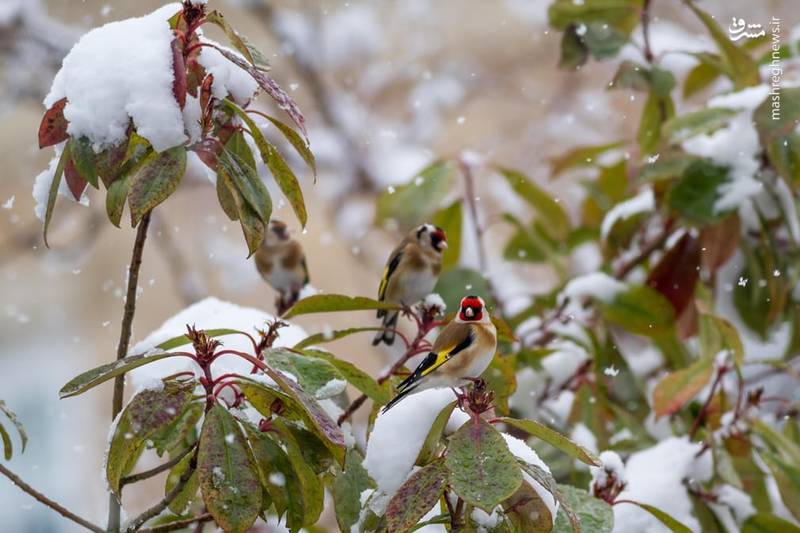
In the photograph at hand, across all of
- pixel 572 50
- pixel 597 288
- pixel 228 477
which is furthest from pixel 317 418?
pixel 572 50

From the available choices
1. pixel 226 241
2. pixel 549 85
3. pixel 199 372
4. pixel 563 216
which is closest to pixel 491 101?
pixel 549 85

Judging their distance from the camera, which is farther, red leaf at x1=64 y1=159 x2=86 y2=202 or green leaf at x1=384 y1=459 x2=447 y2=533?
red leaf at x1=64 y1=159 x2=86 y2=202

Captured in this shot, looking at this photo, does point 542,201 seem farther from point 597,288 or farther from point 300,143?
point 300,143

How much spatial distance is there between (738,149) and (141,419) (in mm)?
1279

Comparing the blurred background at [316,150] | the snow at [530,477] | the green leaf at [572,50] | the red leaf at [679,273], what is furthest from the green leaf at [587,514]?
the blurred background at [316,150]

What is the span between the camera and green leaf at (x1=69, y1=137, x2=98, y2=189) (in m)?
0.85

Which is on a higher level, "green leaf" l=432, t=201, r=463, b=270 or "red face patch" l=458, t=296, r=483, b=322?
"green leaf" l=432, t=201, r=463, b=270

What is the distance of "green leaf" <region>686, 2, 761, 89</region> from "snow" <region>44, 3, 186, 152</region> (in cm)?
117

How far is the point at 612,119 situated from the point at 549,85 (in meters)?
0.74

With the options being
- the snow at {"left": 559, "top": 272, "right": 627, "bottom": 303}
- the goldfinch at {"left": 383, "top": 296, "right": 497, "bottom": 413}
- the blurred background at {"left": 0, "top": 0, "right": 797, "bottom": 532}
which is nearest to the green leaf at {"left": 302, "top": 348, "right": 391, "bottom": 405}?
the goldfinch at {"left": 383, "top": 296, "right": 497, "bottom": 413}

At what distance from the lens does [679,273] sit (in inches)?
68.4

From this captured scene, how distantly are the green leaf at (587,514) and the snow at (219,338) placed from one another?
363 millimetres

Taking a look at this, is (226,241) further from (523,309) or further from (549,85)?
(523,309)

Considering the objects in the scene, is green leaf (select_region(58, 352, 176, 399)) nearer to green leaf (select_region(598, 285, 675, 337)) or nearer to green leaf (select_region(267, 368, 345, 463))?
green leaf (select_region(267, 368, 345, 463))
